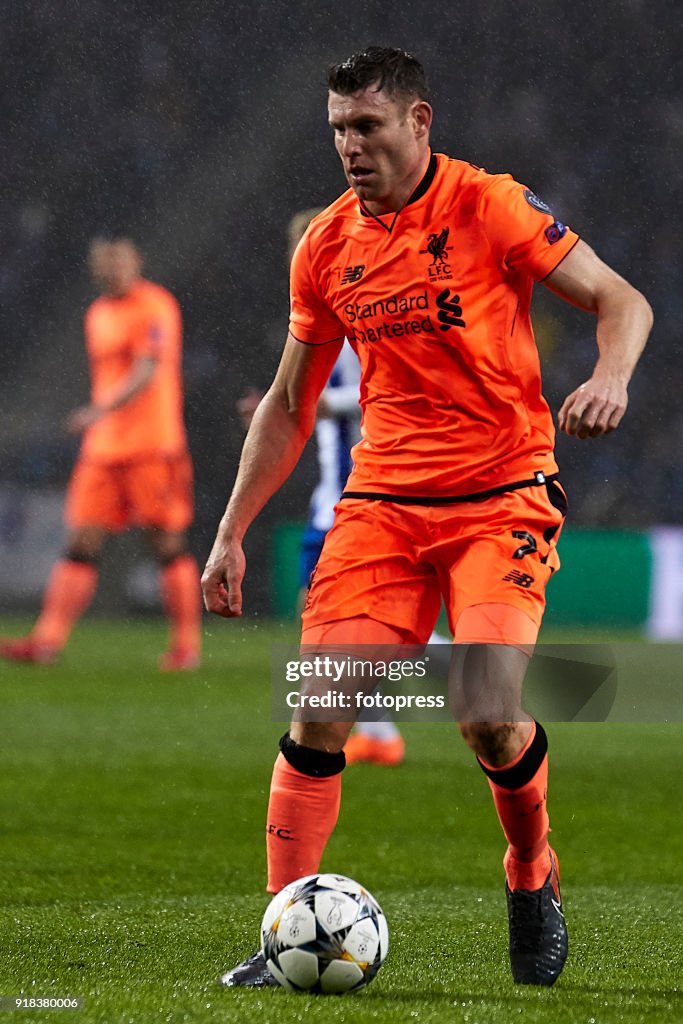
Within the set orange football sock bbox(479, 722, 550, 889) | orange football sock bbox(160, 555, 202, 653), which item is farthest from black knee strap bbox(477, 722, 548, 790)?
orange football sock bbox(160, 555, 202, 653)

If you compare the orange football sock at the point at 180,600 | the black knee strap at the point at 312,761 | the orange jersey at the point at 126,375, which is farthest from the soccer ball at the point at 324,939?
the orange jersey at the point at 126,375

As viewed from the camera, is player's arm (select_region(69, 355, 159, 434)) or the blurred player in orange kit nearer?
the blurred player in orange kit

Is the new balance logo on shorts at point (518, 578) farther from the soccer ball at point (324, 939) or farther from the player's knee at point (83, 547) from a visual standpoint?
the player's knee at point (83, 547)

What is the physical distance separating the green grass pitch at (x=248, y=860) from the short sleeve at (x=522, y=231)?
143 cm

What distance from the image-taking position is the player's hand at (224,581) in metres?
3.44

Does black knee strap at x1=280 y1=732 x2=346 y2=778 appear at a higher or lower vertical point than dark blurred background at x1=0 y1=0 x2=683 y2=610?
lower

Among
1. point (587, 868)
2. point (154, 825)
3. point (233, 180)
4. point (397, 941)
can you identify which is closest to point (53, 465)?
point (233, 180)

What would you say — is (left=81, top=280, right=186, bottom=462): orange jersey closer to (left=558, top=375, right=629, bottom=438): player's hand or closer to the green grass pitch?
the green grass pitch

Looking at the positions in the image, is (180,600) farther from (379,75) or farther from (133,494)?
(379,75)

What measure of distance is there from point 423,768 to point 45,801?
1.53 m

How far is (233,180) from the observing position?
42.5 ft

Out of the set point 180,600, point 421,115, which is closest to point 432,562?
point 421,115

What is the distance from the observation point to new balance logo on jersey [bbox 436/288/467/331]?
A: 3.39 m

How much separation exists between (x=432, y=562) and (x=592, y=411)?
61cm
